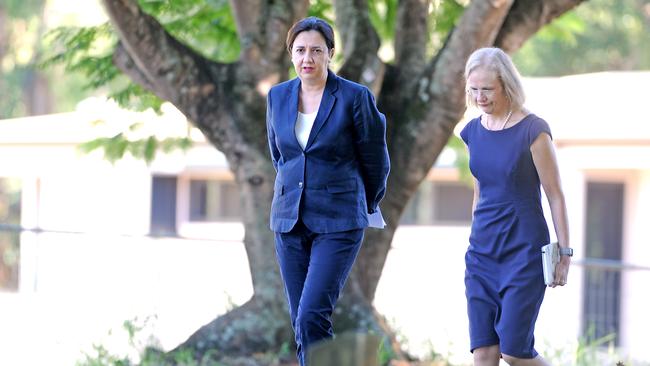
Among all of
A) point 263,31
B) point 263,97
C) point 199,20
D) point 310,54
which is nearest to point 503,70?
point 310,54

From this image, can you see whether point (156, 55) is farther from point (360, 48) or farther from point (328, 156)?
point (328, 156)

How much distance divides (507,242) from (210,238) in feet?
40.2

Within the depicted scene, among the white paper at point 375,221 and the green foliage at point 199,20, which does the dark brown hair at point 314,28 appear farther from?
the green foliage at point 199,20

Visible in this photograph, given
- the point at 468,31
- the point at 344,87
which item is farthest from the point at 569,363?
the point at 344,87

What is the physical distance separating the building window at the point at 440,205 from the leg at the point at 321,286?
16.5m

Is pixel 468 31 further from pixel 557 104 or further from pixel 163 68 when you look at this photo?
pixel 557 104

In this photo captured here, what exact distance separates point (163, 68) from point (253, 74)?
69 cm

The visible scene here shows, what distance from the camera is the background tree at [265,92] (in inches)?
323

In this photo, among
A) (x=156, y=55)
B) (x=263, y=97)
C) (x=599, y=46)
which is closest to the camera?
(x=156, y=55)

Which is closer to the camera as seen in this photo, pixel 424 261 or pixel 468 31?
pixel 468 31

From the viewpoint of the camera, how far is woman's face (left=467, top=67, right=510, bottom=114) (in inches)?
196

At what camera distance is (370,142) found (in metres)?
5.31

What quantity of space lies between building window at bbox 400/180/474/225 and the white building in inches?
1.1

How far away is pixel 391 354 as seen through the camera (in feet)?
26.9
